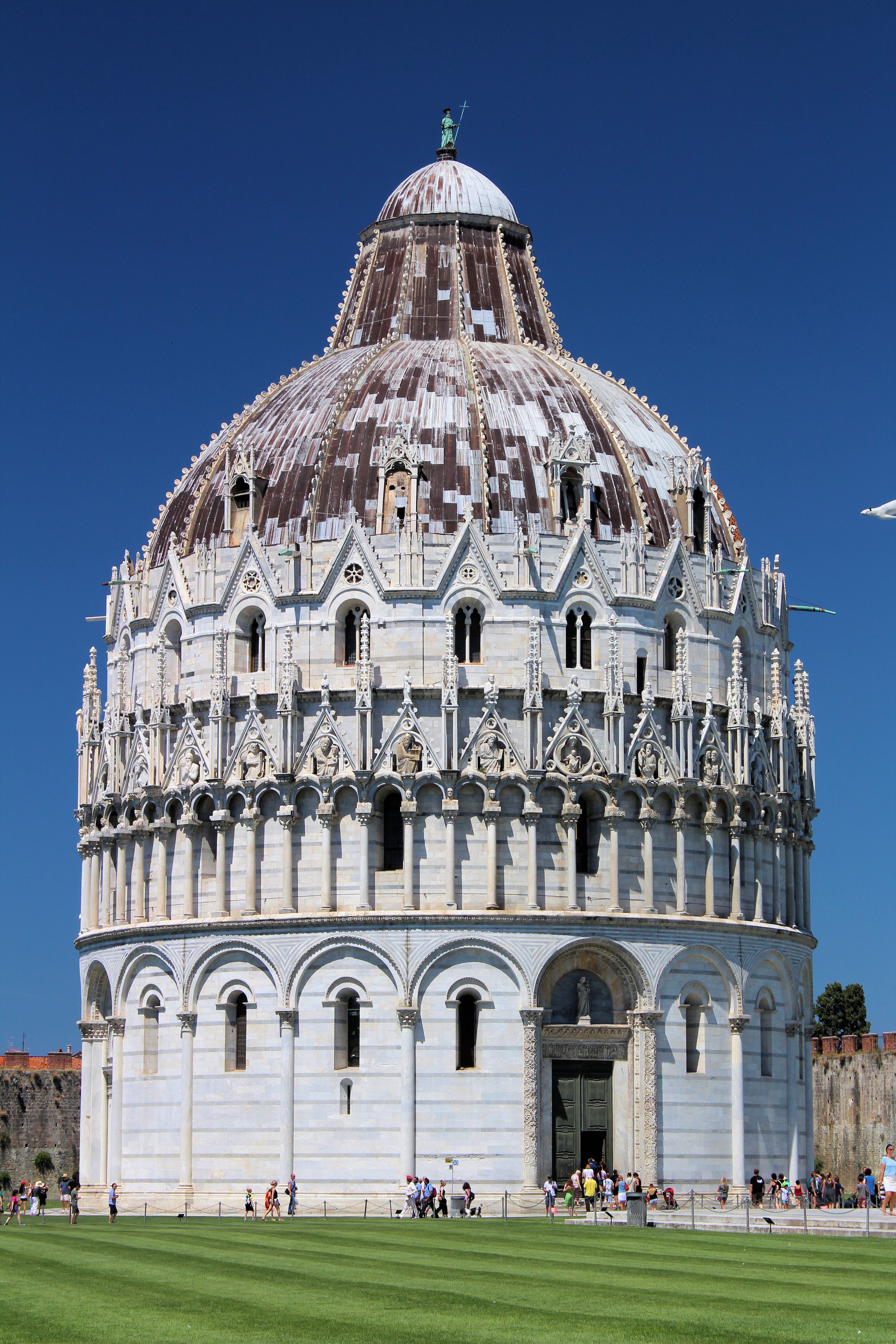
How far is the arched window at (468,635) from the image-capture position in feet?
246

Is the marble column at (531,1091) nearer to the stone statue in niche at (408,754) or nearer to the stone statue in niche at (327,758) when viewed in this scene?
the stone statue in niche at (408,754)

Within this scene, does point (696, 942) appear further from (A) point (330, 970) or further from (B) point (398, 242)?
(B) point (398, 242)

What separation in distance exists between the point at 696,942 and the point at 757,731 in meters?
8.27

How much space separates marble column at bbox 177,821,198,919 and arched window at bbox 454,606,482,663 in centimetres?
1086

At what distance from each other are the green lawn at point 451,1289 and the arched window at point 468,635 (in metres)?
24.7

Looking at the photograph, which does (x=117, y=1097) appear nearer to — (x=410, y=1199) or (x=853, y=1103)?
(x=410, y=1199)

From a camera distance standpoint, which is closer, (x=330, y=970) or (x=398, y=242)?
(x=330, y=970)

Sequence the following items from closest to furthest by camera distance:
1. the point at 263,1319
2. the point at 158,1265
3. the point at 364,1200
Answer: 1. the point at 263,1319
2. the point at 158,1265
3. the point at 364,1200

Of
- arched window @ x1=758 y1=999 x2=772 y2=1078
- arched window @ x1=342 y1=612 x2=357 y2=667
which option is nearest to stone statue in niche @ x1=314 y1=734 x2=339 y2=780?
arched window @ x1=342 y1=612 x2=357 y2=667

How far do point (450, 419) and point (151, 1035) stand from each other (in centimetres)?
2392

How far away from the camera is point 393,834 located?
2913 inches

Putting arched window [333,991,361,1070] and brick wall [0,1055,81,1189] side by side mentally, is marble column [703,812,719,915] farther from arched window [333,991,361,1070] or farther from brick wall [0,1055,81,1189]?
brick wall [0,1055,81,1189]

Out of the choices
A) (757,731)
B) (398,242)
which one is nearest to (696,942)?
(757,731)

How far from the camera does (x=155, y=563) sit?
82.8 m
